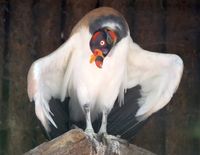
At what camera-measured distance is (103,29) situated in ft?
14.7

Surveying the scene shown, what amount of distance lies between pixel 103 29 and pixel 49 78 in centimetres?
37

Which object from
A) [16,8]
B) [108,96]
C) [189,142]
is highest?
[16,8]

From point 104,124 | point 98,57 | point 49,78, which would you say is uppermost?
point 98,57

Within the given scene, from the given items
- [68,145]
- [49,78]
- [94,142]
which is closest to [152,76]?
[49,78]

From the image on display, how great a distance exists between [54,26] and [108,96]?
1.85ft

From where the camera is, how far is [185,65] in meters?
4.92

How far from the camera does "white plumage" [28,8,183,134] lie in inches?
175

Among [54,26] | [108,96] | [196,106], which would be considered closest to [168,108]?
[196,106]

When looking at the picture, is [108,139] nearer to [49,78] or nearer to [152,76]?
[49,78]

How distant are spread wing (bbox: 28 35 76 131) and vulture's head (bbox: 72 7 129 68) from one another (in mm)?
82

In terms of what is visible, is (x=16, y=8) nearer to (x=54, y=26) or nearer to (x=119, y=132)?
(x=54, y=26)

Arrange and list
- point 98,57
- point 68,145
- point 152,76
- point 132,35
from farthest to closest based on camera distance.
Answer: point 132,35 < point 152,76 < point 98,57 < point 68,145

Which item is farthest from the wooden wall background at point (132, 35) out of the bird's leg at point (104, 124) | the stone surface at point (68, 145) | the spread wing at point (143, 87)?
the stone surface at point (68, 145)

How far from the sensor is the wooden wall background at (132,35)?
4.79m
